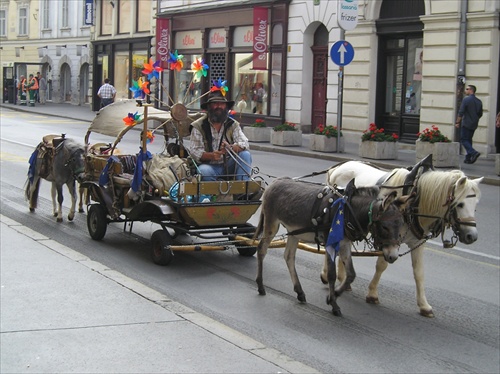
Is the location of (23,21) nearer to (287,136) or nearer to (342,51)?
(287,136)

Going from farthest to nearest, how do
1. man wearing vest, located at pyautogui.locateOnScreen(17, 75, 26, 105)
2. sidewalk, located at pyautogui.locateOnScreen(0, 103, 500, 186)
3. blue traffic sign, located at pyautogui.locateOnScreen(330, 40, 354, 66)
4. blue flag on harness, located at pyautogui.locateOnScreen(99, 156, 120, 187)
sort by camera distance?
man wearing vest, located at pyautogui.locateOnScreen(17, 75, 26, 105) → blue traffic sign, located at pyautogui.locateOnScreen(330, 40, 354, 66) → sidewalk, located at pyautogui.locateOnScreen(0, 103, 500, 186) → blue flag on harness, located at pyautogui.locateOnScreen(99, 156, 120, 187)

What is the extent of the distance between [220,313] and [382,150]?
1488cm

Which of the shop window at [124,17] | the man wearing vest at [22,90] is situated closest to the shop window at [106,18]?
the shop window at [124,17]

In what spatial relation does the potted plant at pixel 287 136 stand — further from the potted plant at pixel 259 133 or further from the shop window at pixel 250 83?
the shop window at pixel 250 83

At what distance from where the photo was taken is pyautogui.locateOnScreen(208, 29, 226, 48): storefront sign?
118 feet

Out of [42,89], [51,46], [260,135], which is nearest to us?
[260,135]

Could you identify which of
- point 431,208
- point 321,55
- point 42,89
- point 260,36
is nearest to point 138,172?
point 431,208

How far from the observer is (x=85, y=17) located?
4978cm

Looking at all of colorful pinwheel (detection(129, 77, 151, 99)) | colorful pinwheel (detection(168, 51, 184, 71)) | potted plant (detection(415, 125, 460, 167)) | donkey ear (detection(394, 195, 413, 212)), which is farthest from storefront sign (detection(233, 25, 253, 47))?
donkey ear (detection(394, 195, 413, 212))

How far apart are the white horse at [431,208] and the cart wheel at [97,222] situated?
3.95 metres

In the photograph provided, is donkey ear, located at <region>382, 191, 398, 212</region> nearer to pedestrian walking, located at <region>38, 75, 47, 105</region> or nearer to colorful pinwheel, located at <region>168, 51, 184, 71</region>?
colorful pinwheel, located at <region>168, 51, 184, 71</region>

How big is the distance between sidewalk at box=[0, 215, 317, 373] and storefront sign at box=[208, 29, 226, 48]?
2840 cm

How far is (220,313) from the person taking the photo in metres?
7.70

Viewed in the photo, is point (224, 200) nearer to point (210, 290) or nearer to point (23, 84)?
point (210, 290)
